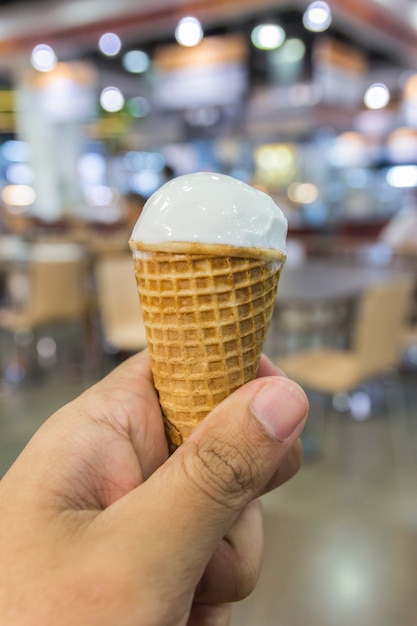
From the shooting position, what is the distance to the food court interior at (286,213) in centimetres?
225

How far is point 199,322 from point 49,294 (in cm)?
349

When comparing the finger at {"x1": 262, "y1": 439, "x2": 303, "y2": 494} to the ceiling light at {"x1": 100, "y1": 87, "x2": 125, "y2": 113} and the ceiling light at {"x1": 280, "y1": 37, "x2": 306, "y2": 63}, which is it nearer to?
the ceiling light at {"x1": 280, "y1": 37, "x2": 306, "y2": 63}

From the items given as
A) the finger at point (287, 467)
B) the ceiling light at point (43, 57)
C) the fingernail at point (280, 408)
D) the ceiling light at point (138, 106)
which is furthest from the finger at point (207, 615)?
the ceiling light at point (138, 106)

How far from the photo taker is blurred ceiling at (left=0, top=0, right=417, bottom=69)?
6.54 meters

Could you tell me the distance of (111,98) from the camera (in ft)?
37.8

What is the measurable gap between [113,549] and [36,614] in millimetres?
114

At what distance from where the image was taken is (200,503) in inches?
26.7

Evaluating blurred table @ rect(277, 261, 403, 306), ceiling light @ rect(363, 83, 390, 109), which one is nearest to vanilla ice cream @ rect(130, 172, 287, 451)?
blurred table @ rect(277, 261, 403, 306)

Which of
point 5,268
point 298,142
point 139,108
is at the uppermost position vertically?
point 139,108

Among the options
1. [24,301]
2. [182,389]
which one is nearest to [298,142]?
[24,301]

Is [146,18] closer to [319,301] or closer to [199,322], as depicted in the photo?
[319,301]

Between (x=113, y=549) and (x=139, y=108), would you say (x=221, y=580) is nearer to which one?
(x=113, y=549)

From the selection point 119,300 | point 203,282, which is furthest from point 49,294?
point 203,282

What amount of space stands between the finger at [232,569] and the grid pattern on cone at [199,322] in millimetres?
225
